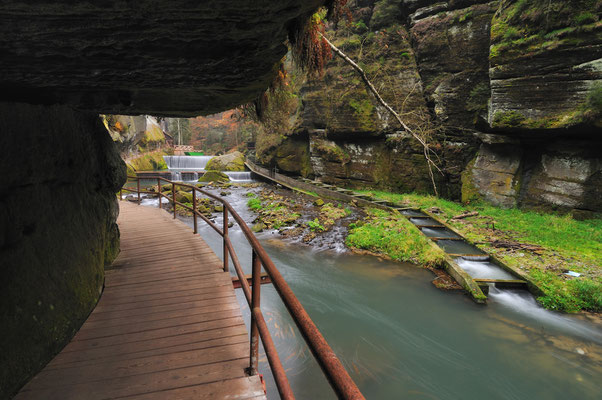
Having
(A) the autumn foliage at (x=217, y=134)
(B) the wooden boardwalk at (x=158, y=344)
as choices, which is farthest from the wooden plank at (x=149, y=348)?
(A) the autumn foliage at (x=217, y=134)

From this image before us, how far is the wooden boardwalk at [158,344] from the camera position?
2.05m

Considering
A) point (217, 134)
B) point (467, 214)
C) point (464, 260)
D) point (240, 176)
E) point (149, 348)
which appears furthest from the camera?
point (217, 134)

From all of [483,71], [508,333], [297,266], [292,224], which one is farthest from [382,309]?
[483,71]

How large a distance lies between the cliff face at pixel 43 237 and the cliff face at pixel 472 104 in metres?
4.19

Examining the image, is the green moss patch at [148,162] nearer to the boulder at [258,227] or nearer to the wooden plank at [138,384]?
the boulder at [258,227]

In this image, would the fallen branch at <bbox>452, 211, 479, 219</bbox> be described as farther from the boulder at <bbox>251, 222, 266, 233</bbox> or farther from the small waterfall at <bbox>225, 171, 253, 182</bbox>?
the small waterfall at <bbox>225, 171, 253, 182</bbox>

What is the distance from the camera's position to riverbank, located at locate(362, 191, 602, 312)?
5.23 metres

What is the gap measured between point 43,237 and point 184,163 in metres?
29.9

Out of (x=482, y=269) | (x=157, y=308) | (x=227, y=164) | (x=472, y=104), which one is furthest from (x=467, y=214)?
(x=227, y=164)

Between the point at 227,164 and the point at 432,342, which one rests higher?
the point at 227,164

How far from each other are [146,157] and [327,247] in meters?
22.8

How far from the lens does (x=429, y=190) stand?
45.3 feet

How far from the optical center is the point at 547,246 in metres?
7.21

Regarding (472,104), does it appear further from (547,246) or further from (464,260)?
(464,260)
